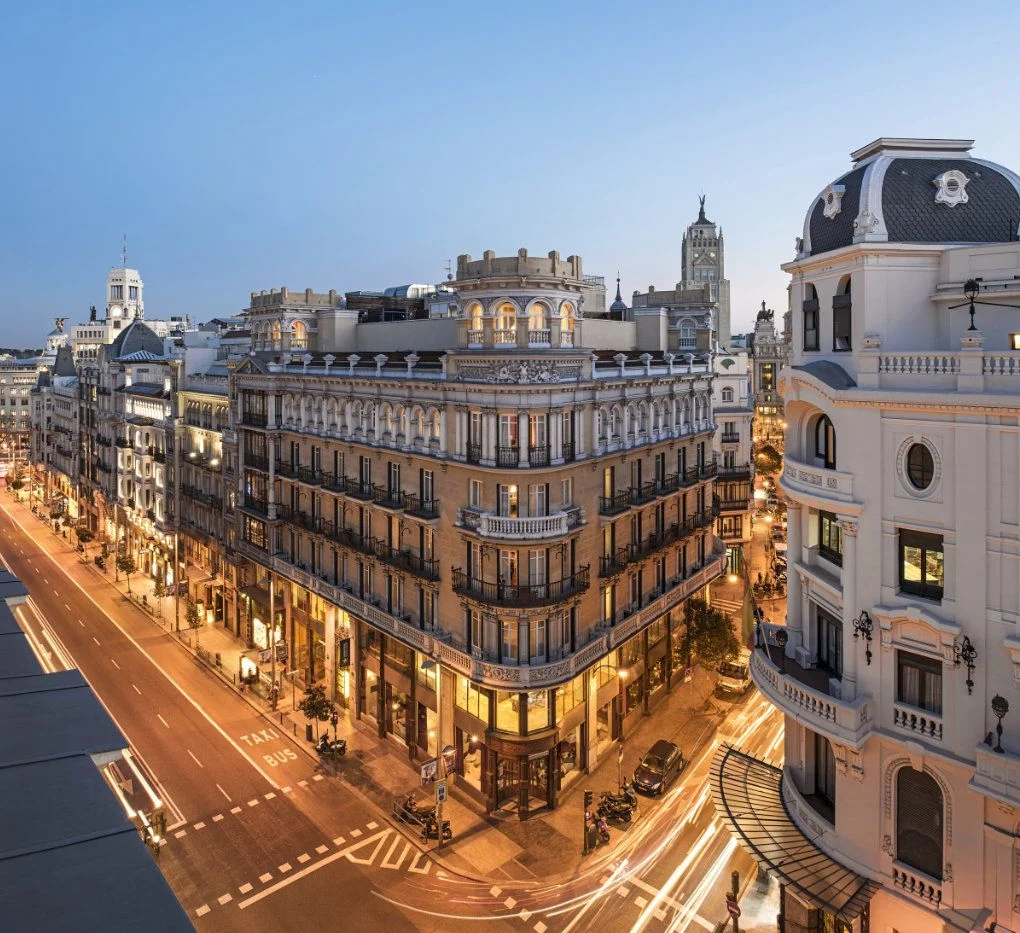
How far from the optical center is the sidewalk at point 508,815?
A: 3531 cm

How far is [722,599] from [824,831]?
139 ft

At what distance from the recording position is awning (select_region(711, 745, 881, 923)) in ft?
73.3

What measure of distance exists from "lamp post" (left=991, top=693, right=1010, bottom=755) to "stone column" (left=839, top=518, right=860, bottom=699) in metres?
4.10

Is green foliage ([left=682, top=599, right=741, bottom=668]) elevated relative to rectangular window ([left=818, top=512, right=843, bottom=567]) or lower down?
lower down

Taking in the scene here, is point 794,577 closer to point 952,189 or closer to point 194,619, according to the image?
point 952,189

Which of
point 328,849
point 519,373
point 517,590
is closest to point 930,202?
point 519,373

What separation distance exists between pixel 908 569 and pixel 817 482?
412cm

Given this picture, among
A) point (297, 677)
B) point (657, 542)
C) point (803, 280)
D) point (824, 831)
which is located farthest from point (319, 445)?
point (824, 831)

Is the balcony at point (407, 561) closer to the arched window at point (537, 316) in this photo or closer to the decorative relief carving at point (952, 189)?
the arched window at point (537, 316)

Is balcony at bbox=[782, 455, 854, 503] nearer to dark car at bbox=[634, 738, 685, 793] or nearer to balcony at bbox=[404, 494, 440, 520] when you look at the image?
balcony at bbox=[404, 494, 440, 520]

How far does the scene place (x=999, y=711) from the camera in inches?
769

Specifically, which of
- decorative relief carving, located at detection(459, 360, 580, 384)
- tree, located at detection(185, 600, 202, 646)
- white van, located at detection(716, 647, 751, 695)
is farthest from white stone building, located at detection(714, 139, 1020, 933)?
tree, located at detection(185, 600, 202, 646)

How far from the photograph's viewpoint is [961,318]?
23.5 metres

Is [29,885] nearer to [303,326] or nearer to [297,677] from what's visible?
[297,677]
